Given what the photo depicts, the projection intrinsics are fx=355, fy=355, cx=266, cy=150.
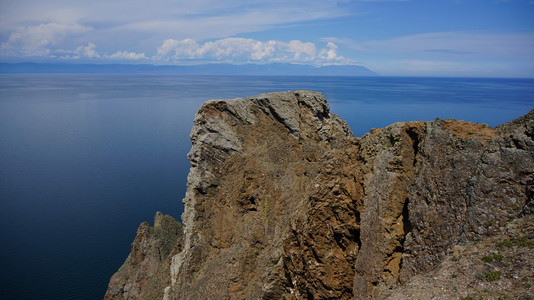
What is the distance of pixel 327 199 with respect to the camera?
2014 centimetres

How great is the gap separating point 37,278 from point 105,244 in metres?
11.5

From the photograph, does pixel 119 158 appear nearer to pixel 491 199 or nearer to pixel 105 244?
pixel 105 244

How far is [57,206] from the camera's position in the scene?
76500mm

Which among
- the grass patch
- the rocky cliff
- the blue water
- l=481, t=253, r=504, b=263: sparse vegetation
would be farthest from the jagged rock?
the grass patch

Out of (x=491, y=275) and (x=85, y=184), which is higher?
(x=491, y=275)

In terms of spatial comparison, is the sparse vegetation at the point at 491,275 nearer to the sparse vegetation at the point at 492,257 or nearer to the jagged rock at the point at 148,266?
the sparse vegetation at the point at 492,257

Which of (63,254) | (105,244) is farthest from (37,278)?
(105,244)

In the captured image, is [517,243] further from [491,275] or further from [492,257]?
[491,275]

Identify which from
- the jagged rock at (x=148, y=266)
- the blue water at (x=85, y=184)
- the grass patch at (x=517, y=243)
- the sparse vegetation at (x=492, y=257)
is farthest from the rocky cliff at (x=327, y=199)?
the blue water at (x=85, y=184)

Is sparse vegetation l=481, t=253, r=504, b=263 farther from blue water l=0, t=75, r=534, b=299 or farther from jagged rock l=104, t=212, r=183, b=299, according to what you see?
blue water l=0, t=75, r=534, b=299

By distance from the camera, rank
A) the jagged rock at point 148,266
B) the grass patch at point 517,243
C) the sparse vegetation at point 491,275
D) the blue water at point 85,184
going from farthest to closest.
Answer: the blue water at point 85,184 → the jagged rock at point 148,266 → the grass patch at point 517,243 → the sparse vegetation at point 491,275

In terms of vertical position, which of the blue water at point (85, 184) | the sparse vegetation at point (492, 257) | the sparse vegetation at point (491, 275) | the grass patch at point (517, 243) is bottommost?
the blue water at point (85, 184)

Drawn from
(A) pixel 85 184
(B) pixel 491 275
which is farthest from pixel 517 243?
(A) pixel 85 184

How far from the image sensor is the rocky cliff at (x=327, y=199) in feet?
50.9
